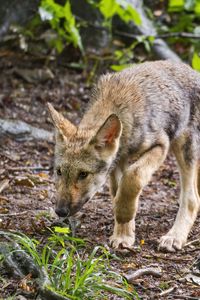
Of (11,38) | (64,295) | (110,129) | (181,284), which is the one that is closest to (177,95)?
(110,129)

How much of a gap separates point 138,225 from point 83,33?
19.0 ft

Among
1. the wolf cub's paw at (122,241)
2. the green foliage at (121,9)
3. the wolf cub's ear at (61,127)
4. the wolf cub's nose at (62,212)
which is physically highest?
the wolf cub's ear at (61,127)

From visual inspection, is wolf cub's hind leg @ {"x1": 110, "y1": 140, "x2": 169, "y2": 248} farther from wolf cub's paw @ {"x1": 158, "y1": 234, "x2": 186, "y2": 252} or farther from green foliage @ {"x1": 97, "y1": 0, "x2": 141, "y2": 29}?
green foliage @ {"x1": 97, "y1": 0, "x2": 141, "y2": 29}

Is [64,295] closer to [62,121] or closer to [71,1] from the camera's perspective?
[62,121]

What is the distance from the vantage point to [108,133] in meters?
6.14

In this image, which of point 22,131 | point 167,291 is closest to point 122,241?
point 167,291

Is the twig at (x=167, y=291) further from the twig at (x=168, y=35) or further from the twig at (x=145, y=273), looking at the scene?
the twig at (x=168, y=35)

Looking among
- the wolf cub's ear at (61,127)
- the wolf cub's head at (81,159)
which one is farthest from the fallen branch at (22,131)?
the wolf cub's head at (81,159)

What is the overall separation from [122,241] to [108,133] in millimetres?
961

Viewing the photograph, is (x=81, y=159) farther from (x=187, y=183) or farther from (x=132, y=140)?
(x=187, y=183)

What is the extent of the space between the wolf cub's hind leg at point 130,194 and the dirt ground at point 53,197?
0.48 ft

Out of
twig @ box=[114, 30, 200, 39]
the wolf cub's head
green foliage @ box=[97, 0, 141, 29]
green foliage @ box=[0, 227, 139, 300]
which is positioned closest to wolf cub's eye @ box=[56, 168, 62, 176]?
the wolf cub's head

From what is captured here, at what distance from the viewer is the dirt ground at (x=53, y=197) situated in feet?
18.9

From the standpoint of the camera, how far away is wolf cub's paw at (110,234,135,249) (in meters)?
6.26
